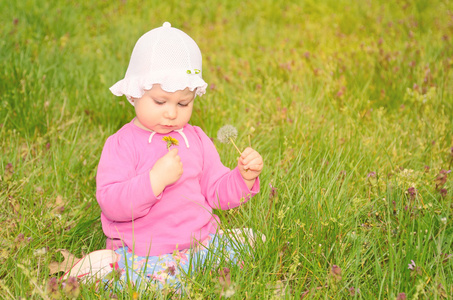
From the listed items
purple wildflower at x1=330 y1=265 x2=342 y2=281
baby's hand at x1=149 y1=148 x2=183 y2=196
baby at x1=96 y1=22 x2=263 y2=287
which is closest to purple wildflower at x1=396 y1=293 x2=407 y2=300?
purple wildflower at x1=330 y1=265 x2=342 y2=281

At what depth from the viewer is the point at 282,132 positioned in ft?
12.9

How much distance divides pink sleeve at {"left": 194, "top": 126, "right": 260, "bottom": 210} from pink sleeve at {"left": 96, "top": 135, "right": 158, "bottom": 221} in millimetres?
462

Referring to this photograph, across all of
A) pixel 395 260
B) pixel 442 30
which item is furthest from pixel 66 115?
pixel 442 30

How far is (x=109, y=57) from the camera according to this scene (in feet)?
17.9

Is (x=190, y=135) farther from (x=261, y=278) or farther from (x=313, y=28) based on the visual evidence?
(x=313, y=28)

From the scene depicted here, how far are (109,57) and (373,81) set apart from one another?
285 cm

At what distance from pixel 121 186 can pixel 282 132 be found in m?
1.72

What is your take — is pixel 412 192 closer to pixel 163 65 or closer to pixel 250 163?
pixel 250 163

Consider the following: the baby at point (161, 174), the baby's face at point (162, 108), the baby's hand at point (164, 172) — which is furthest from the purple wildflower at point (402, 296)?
the baby's face at point (162, 108)

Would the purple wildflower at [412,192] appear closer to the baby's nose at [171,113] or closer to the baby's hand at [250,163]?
the baby's hand at [250,163]

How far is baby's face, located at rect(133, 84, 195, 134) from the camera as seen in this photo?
2.64 meters

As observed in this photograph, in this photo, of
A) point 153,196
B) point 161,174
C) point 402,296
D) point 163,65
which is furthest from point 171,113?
point 402,296

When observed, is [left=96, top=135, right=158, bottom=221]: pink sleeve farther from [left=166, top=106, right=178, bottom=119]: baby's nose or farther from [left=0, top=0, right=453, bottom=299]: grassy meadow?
[left=0, top=0, right=453, bottom=299]: grassy meadow

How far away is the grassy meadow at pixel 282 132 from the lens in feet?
8.28
